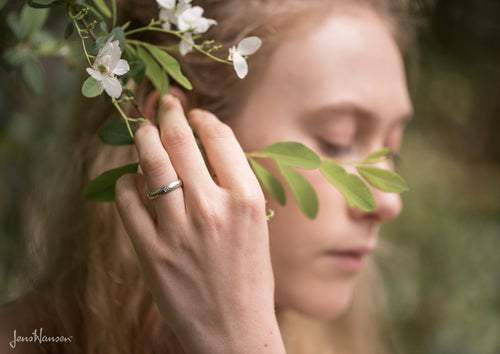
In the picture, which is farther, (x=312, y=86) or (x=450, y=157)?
(x=450, y=157)

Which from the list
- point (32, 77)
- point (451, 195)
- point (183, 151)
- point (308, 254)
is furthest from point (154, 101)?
point (451, 195)

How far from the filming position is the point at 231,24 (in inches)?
33.2

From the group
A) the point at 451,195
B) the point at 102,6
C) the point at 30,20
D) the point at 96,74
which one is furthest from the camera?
the point at 451,195

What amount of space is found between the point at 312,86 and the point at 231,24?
0.21m

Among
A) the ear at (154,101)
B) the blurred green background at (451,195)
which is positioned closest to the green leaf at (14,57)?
the ear at (154,101)

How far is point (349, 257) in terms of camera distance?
88 cm

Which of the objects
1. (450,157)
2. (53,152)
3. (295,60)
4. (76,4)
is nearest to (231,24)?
(295,60)

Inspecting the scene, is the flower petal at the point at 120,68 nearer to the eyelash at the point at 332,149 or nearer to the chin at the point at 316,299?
the eyelash at the point at 332,149

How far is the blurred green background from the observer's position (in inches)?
80.5

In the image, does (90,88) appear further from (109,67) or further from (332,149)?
(332,149)

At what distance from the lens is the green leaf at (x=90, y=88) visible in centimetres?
46

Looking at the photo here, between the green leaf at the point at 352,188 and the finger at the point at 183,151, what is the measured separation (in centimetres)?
18

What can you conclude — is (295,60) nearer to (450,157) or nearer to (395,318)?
(395,318)

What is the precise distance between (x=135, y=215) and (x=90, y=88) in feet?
0.54
